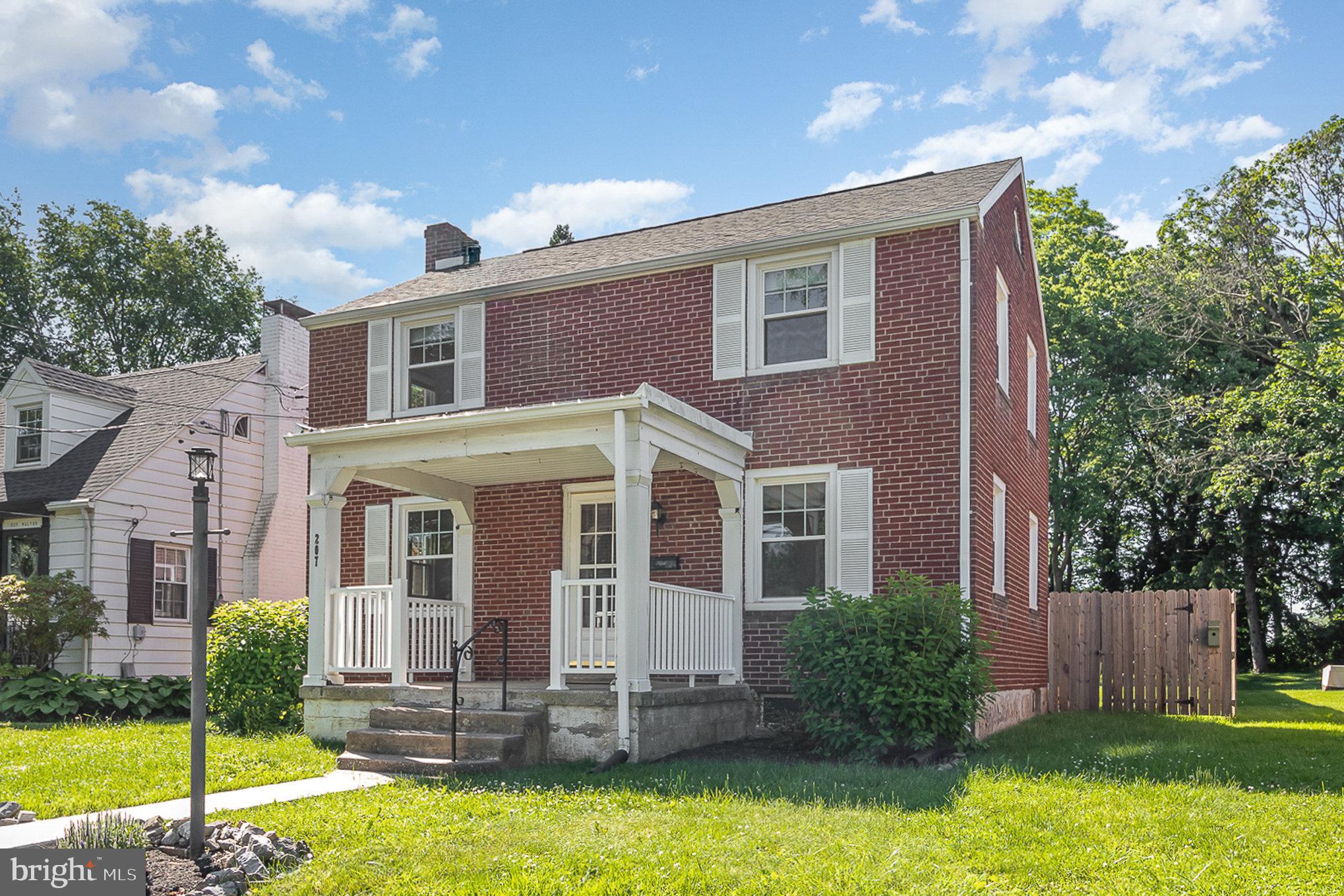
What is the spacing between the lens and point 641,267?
13.1m

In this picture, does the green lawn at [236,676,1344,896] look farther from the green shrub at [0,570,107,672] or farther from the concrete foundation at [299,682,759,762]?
the green shrub at [0,570,107,672]

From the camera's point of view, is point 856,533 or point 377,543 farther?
point 377,543

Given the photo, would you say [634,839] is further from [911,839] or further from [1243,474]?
[1243,474]

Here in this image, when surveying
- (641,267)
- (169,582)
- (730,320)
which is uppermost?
Result: (641,267)

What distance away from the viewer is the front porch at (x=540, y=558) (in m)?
9.76

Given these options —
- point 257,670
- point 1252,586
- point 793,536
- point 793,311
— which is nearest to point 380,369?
point 257,670

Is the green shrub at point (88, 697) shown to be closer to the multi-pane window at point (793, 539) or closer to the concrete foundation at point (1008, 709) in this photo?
the multi-pane window at point (793, 539)

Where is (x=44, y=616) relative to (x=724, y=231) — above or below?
below

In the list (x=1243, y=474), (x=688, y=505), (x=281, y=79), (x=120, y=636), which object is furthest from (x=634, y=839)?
(x=1243, y=474)

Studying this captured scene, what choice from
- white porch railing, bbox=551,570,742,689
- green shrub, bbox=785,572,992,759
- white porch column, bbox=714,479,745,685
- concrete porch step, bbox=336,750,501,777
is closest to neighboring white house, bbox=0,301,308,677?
white porch railing, bbox=551,570,742,689

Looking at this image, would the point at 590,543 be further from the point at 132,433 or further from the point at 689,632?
the point at 132,433

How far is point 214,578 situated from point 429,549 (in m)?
7.44

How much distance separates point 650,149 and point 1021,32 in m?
4.19

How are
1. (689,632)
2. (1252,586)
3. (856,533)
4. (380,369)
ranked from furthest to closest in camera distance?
(1252,586) < (380,369) < (856,533) < (689,632)
